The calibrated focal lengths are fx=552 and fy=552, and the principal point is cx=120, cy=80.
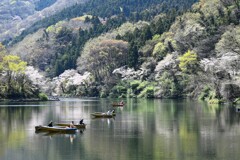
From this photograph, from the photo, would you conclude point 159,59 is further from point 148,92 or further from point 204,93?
point 204,93

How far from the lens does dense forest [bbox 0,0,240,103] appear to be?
78.9 m

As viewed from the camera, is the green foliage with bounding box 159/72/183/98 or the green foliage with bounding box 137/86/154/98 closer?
the green foliage with bounding box 159/72/183/98

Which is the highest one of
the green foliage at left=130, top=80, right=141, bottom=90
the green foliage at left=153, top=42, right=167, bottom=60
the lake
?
the green foliage at left=153, top=42, right=167, bottom=60

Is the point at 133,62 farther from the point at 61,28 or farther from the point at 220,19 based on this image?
the point at 61,28

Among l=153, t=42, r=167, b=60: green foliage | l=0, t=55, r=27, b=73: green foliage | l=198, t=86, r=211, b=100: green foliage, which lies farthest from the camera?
l=153, t=42, r=167, b=60: green foliage

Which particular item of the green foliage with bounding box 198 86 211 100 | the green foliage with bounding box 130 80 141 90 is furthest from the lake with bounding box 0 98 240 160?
the green foliage with bounding box 130 80 141 90

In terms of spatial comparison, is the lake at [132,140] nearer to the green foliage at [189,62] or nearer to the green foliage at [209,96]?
the green foliage at [209,96]

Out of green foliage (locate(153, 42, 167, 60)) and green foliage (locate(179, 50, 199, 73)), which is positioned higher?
green foliage (locate(153, 42, 167, 60))

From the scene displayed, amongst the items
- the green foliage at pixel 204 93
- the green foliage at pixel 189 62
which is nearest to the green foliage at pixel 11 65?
the green foliage at pixel 189 62

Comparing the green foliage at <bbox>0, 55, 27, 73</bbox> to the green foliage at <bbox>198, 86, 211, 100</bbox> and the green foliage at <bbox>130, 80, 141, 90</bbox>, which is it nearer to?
the green foliage at <bbox>130, 80, 141, 90</bbox>

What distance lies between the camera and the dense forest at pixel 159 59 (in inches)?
3107

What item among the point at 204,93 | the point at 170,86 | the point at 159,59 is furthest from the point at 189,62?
the point at 159,59

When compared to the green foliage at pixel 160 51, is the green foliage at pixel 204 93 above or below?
below

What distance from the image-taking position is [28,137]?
3838 centimetres
